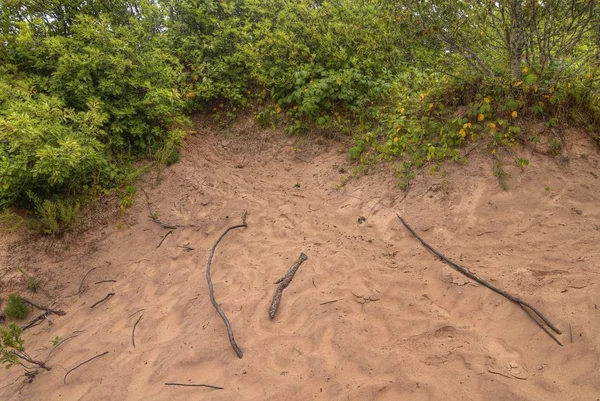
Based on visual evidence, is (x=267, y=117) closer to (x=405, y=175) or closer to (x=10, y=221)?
(x=405, y=175)

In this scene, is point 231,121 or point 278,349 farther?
point 231,121

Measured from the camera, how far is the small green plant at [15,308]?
393cm

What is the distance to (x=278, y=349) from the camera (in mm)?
2990

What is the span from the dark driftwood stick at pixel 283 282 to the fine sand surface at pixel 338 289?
7 centimetres

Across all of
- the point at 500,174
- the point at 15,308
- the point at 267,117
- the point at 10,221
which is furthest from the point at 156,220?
the point at 500,174

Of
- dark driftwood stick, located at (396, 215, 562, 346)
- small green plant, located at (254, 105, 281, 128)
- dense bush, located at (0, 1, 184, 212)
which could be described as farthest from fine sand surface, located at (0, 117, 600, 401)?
small green plant, located at (254, 105, 281, 128)

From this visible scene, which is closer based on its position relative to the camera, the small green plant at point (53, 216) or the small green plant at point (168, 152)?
the small green plant at point (53, 216)

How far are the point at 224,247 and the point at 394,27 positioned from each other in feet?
12.0

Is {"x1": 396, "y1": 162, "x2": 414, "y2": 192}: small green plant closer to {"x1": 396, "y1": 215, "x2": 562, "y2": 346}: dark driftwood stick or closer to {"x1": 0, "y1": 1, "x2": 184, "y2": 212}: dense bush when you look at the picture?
{"x1": 396, "y1": 215, "x2": 562, "y2": 346}: dark driftwood stick

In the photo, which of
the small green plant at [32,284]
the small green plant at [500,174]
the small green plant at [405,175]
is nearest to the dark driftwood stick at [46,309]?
the small green plant at [32,284]

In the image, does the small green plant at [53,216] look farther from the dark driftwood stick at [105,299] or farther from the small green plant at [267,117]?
the small green plant at [267,117]

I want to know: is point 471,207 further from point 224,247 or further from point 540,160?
point 224,247

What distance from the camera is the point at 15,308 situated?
3.94 m

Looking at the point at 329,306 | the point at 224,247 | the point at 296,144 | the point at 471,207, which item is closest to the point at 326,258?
the point at 329,306
